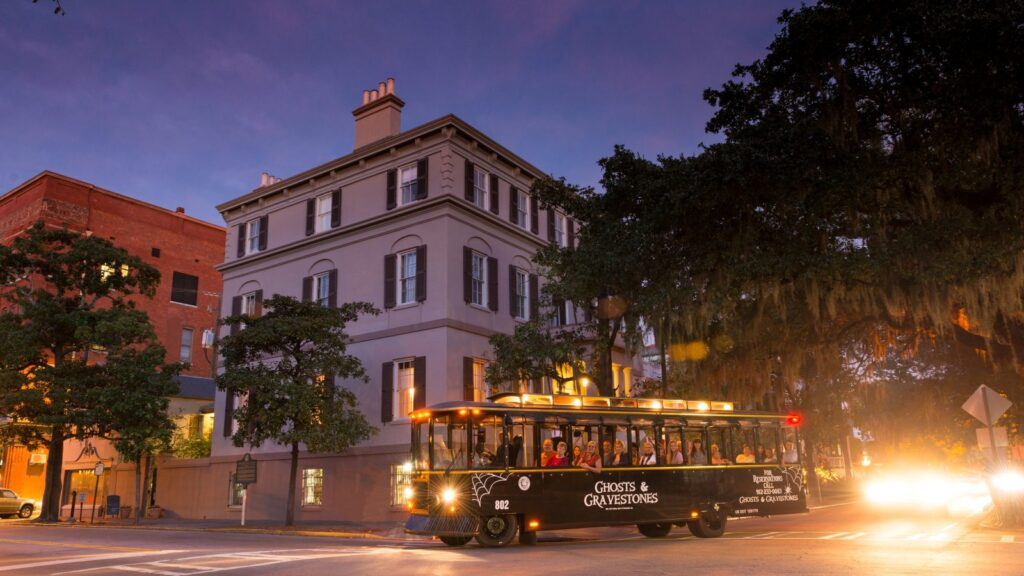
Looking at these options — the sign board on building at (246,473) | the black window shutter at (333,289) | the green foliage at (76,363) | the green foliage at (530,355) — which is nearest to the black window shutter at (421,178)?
the black window shutter at (333,289)

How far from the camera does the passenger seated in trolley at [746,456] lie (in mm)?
18328

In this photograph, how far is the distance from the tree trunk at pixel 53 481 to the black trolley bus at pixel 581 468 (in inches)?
903

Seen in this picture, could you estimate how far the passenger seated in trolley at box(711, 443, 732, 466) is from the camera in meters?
17.8

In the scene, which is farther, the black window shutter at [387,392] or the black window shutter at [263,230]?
the black window shutter at [263,230]

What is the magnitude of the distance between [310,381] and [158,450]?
9.65 m

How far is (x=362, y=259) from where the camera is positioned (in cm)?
3089

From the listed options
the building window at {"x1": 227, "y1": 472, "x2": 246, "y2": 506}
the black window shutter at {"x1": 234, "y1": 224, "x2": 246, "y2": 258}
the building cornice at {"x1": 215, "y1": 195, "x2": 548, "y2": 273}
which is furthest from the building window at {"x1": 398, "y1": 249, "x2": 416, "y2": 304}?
the building window at {"x1": 227, "y1": 472, "x2": 246, "y2": 506}

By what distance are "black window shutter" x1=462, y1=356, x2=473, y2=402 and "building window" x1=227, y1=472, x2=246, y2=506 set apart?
11.4 m

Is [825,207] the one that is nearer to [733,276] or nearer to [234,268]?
[733,276]

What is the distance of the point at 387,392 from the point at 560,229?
12.2m

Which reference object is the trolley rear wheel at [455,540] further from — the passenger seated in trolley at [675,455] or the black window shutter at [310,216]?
the black window shutter at [310,216]

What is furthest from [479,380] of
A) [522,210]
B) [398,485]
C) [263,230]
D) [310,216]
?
[263,230]

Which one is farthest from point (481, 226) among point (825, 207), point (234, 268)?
point (825, 207)

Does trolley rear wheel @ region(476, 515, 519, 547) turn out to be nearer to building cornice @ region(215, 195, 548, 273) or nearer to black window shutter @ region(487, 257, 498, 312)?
black window shutter @ region(487, 257, 498, 312)
